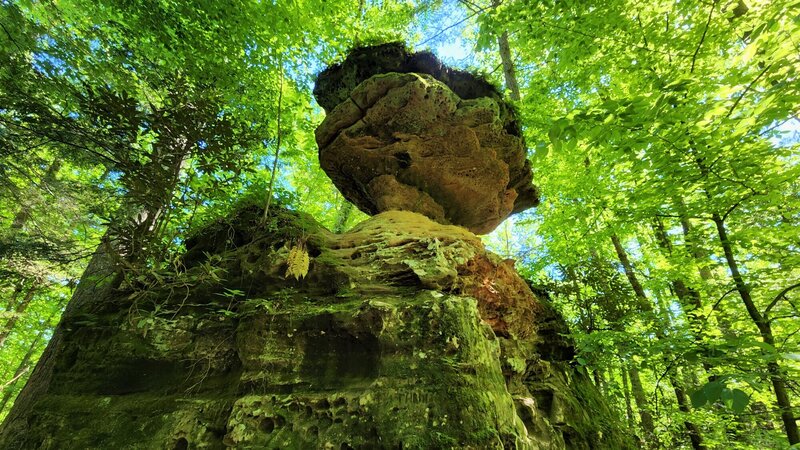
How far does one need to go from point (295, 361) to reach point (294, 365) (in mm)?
37

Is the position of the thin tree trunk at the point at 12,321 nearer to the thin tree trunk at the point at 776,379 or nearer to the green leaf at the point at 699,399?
the green leaf at the point at 699,399

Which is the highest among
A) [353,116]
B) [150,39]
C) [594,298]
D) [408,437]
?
[150,39]

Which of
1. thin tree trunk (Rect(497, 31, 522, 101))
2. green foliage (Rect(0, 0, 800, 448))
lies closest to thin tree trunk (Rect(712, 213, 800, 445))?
Result: green foliage (Rect(0, 0, 800, 448))

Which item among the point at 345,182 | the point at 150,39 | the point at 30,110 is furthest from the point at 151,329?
the point at 150,39

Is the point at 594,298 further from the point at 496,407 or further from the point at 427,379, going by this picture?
the point at 427,379

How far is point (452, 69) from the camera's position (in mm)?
6766

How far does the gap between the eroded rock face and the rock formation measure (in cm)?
199

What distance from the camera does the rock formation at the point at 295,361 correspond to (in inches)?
112

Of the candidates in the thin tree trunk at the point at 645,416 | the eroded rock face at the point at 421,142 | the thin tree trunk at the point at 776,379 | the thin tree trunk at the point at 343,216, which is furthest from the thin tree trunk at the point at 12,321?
the thin tree trunk at the point at 776,379

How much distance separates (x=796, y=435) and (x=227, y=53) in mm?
10164

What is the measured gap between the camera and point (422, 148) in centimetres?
617

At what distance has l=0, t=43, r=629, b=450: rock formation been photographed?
9.37 feet

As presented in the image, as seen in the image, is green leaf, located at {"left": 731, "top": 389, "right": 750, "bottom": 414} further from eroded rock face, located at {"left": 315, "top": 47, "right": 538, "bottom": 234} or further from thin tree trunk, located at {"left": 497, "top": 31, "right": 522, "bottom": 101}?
thin tree trunk, located at {"left": 497, "top": 31, "right": 522, "bottom": 101}

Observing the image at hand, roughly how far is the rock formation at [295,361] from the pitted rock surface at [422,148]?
1976 mm
